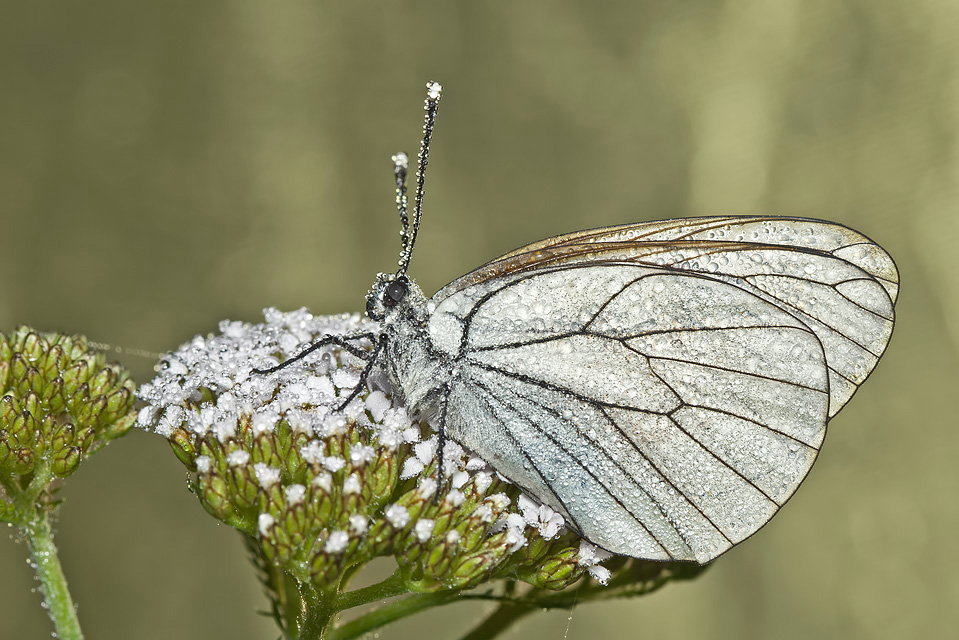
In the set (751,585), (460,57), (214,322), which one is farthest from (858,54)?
(214,322)

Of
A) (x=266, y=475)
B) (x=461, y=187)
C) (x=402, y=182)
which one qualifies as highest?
(x=461, y=187)

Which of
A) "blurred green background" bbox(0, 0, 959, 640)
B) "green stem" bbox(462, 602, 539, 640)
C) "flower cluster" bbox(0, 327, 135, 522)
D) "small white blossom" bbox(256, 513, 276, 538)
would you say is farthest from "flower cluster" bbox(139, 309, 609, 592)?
"blurred green background" bbox(0, 0, 959, 640)

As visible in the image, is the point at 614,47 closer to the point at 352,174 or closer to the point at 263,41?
the point at 352,174

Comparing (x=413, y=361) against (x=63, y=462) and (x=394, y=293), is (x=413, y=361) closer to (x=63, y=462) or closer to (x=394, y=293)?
(x=394, y=293)

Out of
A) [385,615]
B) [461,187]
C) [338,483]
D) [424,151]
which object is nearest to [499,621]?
[385,615]

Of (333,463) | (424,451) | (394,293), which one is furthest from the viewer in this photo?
(394,293)

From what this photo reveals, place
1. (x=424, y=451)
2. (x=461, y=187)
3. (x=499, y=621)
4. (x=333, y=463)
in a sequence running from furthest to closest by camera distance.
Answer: (x=461, y=187)
(x=499, y=621)
(x=424, y=451)
(x=333, y=463)

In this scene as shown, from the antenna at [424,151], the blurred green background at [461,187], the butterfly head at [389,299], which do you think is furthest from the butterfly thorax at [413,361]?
the blurred green background at [461,187]
